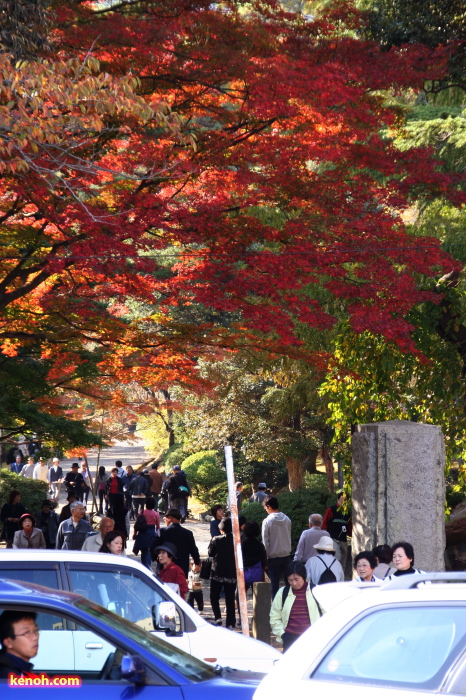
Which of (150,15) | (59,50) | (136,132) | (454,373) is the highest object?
(150,15)

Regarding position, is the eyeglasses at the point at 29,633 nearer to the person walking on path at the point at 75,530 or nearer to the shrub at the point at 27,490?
the person walking on path at the point at 75,530

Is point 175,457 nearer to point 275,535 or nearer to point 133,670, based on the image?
point 275,535

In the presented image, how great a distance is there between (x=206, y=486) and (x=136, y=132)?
18696 millimetres

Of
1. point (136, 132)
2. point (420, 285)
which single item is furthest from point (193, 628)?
point (420, 285)

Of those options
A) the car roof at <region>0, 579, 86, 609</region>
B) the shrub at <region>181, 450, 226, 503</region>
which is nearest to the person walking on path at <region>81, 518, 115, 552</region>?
the car roof at <region>0, 579, 86, 609</region>

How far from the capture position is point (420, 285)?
48.3ft

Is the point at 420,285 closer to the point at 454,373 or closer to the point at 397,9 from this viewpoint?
the point at 454,373

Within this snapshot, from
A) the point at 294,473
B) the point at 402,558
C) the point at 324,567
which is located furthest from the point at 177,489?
the point at 402,558

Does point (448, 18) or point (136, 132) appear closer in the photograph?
point (136, 132)

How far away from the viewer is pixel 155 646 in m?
4.79

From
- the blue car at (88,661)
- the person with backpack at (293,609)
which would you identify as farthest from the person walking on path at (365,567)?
the blue car at (88,661)

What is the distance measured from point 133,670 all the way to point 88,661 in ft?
1.06

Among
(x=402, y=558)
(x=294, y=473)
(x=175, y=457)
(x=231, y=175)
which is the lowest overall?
(x=402, y=558)

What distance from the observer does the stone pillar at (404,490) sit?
33.6 ft
